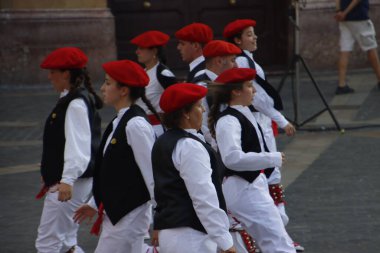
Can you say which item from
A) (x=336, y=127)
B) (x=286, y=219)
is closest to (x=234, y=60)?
(x=286, y=219)

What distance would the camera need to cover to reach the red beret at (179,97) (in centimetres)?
616

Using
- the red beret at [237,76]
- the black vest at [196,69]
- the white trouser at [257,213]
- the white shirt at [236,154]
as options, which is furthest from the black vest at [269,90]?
the white shirt at [236,154]

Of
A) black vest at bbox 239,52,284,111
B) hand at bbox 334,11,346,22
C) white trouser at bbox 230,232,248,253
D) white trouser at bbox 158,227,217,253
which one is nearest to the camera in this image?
white trouser at bbox 158,227,217,253

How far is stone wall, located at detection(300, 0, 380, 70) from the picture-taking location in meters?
17.9

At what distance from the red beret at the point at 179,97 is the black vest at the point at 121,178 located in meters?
0.67

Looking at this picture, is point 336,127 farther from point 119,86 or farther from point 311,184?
point 119,86

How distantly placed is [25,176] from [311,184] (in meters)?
3.03

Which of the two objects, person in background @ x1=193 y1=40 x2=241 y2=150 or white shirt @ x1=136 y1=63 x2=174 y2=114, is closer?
person in background @ x1=193 y1=40 x2=241 y2=150

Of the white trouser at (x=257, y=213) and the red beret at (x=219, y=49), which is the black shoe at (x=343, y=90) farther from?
the white trouser at (x=257, y=213)

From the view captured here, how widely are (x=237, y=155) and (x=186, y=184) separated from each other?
125 centimetres

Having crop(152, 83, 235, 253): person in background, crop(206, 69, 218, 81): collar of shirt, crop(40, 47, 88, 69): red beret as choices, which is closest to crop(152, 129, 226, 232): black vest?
crop(152, 83, 235, 253): person in background

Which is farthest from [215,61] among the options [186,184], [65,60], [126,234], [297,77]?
[297,77]

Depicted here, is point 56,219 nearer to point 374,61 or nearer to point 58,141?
point 58,141

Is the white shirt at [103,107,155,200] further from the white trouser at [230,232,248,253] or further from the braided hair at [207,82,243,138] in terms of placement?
the white trouser at [230,232,248,253]
